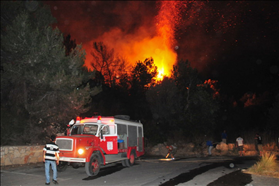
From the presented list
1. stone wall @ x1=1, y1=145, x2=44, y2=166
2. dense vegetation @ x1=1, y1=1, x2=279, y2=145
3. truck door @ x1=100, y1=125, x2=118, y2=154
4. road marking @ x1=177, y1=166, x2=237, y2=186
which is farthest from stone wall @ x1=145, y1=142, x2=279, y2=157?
road marking @ x1=177, y1=166, x2=237, y2=186

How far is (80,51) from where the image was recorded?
728 inches

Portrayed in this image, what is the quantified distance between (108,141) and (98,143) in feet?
2.41

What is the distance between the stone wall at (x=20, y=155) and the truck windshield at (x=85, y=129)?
3919mm

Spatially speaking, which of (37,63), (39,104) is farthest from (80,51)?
(39,104)

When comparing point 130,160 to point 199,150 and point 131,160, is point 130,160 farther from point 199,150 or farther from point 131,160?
point 199,150

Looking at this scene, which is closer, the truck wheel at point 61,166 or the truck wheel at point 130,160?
the truck wheel at point 61,166

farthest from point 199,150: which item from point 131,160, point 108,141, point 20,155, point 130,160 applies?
point 20,155

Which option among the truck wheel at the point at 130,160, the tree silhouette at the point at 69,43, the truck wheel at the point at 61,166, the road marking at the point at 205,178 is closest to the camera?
the road marking at the point at 205,178

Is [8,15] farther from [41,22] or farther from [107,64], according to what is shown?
[107,64]

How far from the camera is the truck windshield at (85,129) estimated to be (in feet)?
39.9

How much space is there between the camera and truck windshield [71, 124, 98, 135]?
12.2 meters

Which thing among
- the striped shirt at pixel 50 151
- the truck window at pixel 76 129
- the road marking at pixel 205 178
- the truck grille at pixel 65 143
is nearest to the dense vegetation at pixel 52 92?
the truck window at pixel 76 129

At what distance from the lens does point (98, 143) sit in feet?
38.2

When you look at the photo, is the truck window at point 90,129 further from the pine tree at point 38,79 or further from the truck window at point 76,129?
the pine tree at point 38,79
